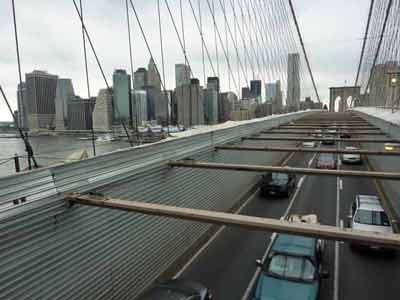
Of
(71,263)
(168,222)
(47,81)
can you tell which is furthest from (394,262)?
(47,81)

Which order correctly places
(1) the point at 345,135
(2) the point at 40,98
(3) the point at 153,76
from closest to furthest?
(2) the point at 40,98 < (3) the point at 153,76 < (1) the point at 345,135

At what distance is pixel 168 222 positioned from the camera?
7152 mm

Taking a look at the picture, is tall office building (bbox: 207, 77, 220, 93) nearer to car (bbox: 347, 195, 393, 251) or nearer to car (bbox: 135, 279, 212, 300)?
car (bbox: 347, 195, 393, 251)

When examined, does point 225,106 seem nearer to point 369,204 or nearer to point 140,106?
point 140,106

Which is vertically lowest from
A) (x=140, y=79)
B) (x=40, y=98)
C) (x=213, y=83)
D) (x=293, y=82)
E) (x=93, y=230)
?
(x=93, y=230)

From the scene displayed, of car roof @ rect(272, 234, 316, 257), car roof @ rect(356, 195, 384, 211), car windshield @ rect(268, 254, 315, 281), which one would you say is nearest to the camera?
car windshield @ rect(268, 254, 315, 281)

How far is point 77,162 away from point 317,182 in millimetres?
15286

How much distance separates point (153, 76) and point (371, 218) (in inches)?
328

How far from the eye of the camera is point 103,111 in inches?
274

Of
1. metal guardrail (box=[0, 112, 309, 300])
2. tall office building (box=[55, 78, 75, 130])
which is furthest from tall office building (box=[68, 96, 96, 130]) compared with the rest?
metal guardrail (box=[0, 112, 309, 300])

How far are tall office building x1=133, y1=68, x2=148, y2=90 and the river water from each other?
2858 mm

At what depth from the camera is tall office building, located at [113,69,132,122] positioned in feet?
24.2

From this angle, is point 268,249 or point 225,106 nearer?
point 268,249

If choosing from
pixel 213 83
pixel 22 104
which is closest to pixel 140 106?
pixel 22 104
